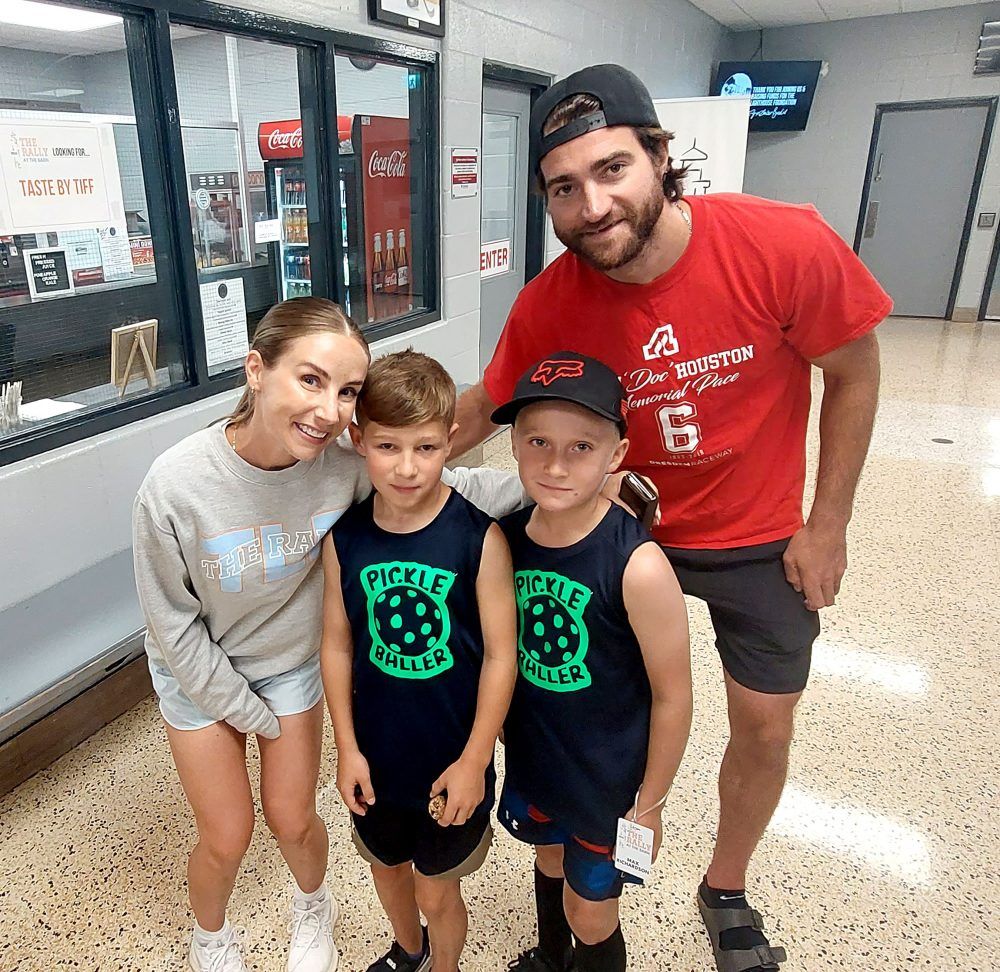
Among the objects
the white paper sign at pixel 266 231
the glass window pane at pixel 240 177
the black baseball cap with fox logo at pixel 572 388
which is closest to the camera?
the black baseball cap with fox logo at pixel 572 388

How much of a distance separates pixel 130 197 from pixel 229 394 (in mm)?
745

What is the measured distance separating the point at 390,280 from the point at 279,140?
0.83m

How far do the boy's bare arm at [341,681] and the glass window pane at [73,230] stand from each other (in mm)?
1526

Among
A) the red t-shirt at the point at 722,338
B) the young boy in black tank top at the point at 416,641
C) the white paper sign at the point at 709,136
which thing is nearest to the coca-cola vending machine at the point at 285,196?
the red t-shirt at the point at 722,338

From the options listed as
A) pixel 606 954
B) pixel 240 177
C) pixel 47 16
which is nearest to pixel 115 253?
pixel 47 16

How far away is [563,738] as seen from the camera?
1.17 meters

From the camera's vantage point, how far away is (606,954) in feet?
4.23

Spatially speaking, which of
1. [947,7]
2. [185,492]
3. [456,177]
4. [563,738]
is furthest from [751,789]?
[947,7]

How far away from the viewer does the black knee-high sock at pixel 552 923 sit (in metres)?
1.42

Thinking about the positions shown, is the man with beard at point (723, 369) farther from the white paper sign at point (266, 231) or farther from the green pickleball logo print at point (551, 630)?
the white paper sign at point (266, 231)

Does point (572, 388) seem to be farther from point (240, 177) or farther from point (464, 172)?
point (464, 172)

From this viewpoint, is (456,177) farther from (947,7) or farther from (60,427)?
(947,7)

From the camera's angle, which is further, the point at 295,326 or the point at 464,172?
the point at 464,172

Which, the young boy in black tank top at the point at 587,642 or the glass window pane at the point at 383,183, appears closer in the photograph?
the young boy in black tank top at the point at 587,642
